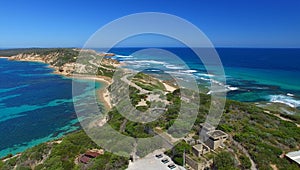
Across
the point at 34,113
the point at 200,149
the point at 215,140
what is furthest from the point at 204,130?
the point at 34,113

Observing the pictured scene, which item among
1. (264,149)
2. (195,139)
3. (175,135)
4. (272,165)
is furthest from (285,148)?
(175,135)

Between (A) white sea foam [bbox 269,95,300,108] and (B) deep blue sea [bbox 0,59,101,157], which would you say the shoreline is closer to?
(B) deep blue sea [bbox 0,59,101,157]

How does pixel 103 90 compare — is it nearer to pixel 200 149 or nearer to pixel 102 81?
pixel 102 81

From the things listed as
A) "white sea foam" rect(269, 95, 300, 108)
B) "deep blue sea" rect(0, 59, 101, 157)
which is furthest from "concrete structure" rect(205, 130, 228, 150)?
"white sea foam" rect(269, 95, 300, 108)

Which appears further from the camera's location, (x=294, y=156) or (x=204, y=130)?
(x=204, y=130)

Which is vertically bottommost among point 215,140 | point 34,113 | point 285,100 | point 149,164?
point 34,113
